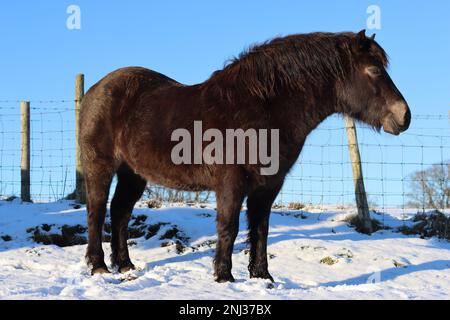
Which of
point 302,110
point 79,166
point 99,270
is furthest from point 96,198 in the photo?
point 79,166

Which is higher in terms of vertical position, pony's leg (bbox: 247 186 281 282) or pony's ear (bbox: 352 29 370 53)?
pony's ear (bbox: 352 29 370 53)

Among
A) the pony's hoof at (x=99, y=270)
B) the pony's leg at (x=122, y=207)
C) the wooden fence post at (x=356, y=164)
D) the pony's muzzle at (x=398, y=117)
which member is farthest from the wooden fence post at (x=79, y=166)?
the pony's muzzle at (x=398, y=117)

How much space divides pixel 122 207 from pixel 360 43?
11.4 ft

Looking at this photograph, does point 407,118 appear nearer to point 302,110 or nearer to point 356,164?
point 302,110

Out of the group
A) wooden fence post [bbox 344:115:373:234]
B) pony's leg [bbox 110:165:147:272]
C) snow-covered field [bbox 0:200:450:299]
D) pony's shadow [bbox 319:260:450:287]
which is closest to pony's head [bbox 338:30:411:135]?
snow-covered field [bbox 0:200:450:299]

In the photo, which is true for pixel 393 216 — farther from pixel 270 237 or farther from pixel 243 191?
pixel 243 191

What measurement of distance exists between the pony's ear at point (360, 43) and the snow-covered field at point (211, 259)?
235 centimetres

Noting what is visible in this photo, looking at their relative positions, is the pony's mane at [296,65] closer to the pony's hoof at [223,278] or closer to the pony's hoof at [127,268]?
the pony's hoof at [223,278]

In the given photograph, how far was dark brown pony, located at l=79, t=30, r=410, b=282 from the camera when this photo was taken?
5.59 meters

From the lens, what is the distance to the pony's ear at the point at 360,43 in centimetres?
581

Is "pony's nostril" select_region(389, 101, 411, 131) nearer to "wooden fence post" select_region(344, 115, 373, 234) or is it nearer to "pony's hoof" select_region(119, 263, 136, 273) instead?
"pony's hoof" select_region(119, 263, 136, 273)

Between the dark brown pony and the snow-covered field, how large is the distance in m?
0.82

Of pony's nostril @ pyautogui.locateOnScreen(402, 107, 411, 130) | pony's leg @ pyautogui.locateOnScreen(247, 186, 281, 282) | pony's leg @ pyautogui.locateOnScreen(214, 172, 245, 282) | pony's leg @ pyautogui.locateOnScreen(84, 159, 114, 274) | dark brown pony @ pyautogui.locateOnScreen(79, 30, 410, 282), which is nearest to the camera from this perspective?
pony's leg @ pyautogui.locateOnScreen(214, 172, 245, 282)
